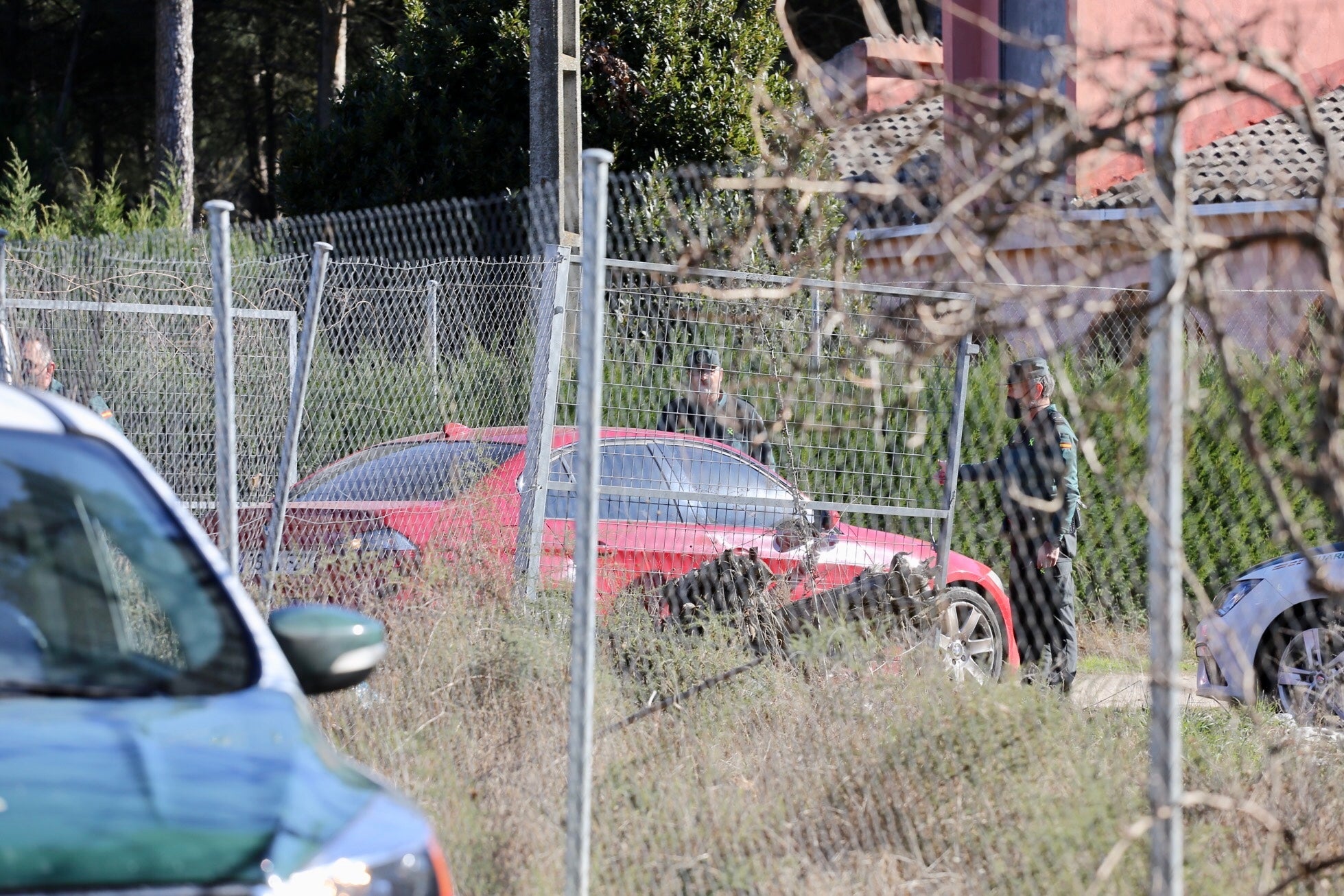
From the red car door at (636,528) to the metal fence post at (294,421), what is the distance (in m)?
1.21

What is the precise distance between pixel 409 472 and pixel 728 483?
1615 millimetres

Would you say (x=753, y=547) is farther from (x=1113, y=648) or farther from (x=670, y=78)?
(x=670, y=78)

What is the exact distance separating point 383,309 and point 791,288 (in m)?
5.07

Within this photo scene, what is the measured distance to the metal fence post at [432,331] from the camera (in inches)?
281

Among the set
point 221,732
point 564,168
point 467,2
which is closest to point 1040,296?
point 221,732

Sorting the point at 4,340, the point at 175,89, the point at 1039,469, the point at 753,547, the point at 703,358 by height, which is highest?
the point at 175,89

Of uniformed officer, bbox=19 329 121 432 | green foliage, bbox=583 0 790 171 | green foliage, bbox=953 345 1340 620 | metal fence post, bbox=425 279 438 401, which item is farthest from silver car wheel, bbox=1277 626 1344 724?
green foliage, bbox=583 0 790 171

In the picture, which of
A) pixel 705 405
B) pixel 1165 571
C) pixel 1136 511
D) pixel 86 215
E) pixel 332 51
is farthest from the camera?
pixel 332 51

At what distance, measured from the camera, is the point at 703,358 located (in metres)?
6.20

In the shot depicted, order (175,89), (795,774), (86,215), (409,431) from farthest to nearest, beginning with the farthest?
(175,89)
(86,215)
(409,431)
(795,774)

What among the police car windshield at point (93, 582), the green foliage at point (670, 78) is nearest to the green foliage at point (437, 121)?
the green foliage at point (670, 78)

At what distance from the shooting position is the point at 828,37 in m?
26.4

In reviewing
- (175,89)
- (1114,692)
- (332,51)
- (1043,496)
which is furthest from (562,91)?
(332,51)

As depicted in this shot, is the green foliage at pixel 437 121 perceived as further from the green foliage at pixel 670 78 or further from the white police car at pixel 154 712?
the white police car at pixel 154 712
